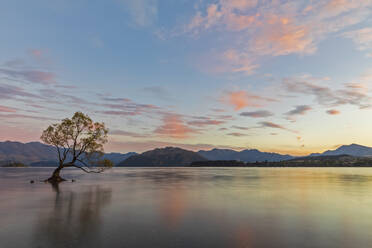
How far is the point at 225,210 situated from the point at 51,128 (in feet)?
195

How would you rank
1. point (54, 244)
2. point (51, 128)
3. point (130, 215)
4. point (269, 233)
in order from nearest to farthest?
point (54, 244)
point (269, 233)
point (130, 215)
point (51, 128)

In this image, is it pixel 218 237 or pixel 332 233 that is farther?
pixel 332 233

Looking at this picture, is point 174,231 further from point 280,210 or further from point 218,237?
point 280,210

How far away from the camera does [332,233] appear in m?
20.6

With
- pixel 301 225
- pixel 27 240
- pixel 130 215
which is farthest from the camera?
pixel 130 215

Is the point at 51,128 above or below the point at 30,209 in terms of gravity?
above

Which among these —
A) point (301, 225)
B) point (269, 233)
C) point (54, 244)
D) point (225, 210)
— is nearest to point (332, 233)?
point (301, 225)

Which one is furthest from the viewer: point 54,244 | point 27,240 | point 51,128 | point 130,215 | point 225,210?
point 51,128

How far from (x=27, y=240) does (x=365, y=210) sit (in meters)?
38.5

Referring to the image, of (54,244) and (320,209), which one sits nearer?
(54,244)

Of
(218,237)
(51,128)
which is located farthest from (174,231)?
(51,128)

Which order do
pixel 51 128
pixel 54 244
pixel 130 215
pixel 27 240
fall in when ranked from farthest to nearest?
pixel 51 128, pixel 130 215, pixel 27 240, pixel 54 244

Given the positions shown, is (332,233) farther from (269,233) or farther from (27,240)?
(27,240)

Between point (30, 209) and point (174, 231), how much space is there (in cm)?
2245
